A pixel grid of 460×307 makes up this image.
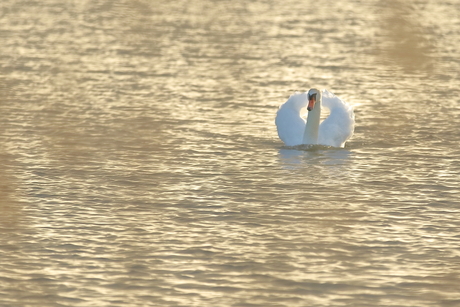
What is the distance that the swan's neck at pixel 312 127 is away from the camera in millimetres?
13172

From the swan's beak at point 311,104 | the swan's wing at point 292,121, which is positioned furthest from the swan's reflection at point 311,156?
the swan's beak at point 311,104

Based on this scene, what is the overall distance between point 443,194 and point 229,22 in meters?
16.1

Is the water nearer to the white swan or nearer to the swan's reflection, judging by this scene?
the swan's reflection

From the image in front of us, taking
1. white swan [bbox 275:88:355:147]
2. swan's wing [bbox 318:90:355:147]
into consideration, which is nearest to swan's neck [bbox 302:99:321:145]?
white swan [bbox 275:88:355:147]

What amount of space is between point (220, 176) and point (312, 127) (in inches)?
71.5

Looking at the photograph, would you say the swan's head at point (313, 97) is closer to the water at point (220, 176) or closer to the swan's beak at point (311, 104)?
the swan's beak at point (311, 104)

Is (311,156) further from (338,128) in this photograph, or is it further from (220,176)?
(220,176)

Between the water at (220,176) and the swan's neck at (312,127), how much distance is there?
0.14 m

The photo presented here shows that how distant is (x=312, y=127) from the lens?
1320 cm

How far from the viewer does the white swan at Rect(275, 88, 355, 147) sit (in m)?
13.3

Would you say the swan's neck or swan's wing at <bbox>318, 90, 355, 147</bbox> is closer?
the swan's neck

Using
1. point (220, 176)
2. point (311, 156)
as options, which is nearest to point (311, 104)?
point (311, 156)

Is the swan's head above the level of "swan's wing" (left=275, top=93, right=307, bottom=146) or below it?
above

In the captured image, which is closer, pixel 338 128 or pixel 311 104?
pixel 311 104
